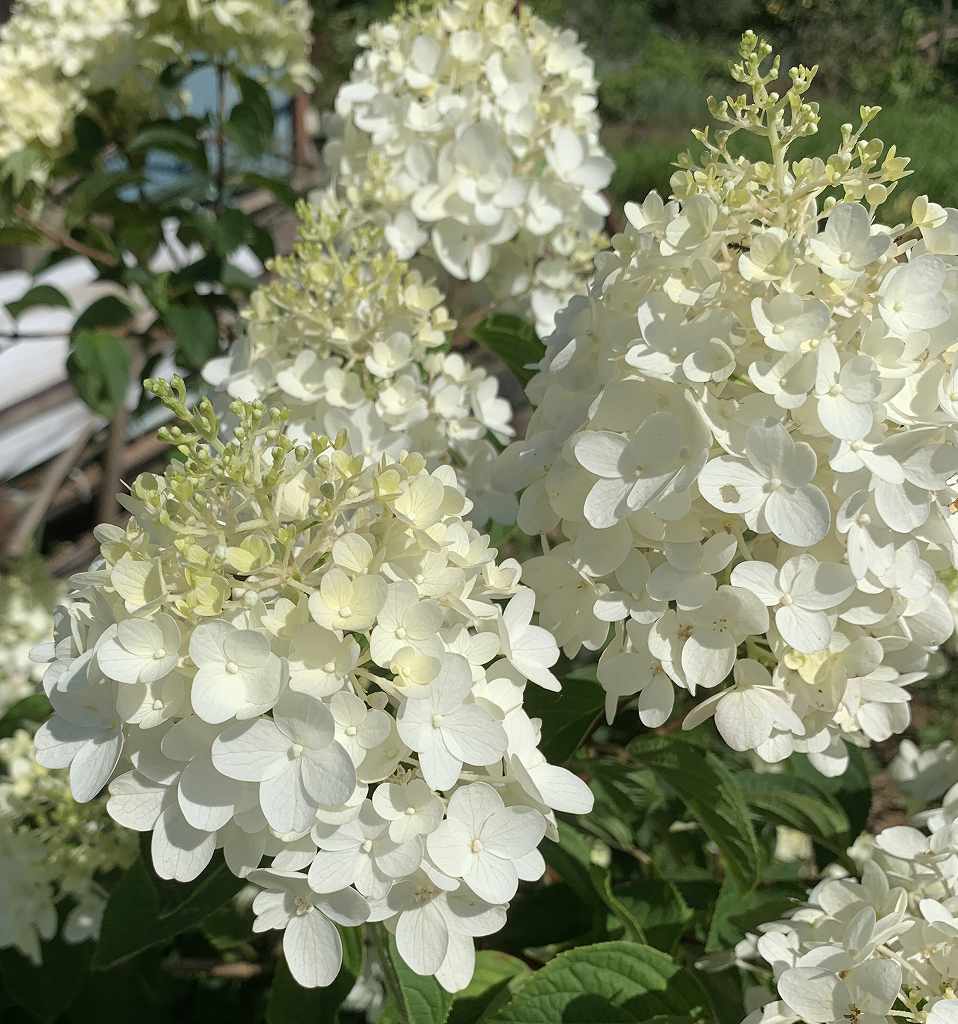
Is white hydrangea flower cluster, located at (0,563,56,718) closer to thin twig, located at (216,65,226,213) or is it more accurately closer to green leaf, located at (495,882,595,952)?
thin twig, located at (216,65,226,213)

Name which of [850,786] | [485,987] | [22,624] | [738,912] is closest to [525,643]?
[485,987]

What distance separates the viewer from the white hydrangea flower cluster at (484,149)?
109 centimetres

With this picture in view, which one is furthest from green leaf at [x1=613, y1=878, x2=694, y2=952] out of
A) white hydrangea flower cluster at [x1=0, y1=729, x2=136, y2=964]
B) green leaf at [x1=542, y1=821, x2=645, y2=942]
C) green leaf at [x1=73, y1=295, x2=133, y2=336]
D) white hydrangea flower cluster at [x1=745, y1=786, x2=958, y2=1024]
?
green leaf at [x1=73, y1=295, x2=133, y2=336]

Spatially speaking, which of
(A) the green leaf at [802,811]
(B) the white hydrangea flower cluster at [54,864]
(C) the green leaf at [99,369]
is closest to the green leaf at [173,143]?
(C) the green leaf at [99,369]

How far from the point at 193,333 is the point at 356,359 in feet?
2.21

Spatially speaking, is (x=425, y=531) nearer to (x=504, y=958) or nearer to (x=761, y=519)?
(x=761, y=519)

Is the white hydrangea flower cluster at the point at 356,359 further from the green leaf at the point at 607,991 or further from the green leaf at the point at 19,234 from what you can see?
the green leaf at the point at 19,234

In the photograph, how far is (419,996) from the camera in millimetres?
657

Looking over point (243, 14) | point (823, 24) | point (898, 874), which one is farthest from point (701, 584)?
point (823, 24)

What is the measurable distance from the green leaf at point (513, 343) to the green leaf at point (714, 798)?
16.0 inches

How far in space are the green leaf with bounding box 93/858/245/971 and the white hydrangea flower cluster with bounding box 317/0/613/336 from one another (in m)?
0.63

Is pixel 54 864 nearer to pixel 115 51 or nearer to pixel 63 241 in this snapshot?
pixel 63 241

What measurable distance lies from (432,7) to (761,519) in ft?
3.29

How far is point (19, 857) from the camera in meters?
1.02
